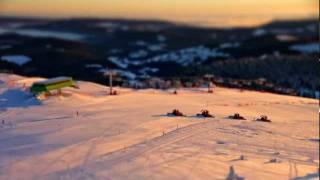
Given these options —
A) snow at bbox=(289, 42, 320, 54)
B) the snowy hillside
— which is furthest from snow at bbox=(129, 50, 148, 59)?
the snowy hillside

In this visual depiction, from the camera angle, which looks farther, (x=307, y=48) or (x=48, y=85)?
(x=307, y=48)

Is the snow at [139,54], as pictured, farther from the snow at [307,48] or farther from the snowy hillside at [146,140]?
the snowy hillside at [146,140]

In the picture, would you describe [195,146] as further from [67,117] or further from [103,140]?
[67,117]

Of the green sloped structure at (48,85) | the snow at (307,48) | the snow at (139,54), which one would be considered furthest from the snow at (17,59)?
the green sloped structure at (48,85)

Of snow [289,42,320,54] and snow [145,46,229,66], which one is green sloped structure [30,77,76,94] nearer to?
snow [145,46,229,66]

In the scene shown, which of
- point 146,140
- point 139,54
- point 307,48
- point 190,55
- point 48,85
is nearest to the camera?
point 146,140

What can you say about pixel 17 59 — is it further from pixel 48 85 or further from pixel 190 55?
pixel 48 85

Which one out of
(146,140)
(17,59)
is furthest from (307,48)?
(146,140)
